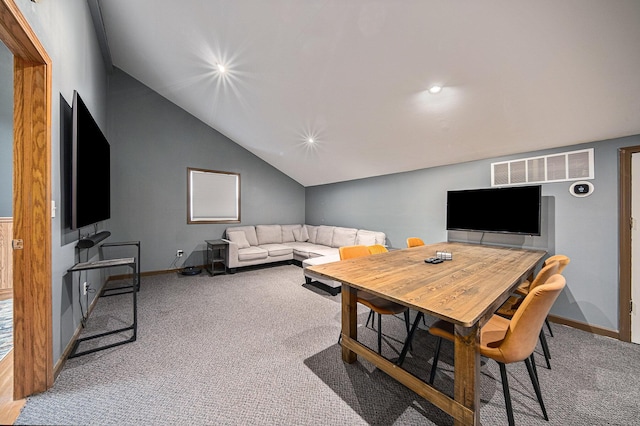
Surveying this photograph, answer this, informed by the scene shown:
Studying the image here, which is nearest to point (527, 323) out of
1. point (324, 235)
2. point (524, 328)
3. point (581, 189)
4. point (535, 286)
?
point (524, 328)

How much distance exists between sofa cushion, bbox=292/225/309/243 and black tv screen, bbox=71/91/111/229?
3.85 m

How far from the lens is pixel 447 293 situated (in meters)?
1.39

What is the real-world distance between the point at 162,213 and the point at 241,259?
177cm

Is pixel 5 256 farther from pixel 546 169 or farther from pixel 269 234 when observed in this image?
pixel 546 169

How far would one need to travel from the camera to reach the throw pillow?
6.19 m

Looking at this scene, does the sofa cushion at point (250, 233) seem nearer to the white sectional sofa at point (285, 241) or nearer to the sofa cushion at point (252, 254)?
the white sectional sofa at point (285, 241)

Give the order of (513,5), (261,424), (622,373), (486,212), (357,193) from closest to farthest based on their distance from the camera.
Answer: (261,424) < (513,5) < (622,373) < (486,212) < (357,193)

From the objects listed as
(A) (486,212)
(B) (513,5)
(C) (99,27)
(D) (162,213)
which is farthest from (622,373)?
(C) (99,27)

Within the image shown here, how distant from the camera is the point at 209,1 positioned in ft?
7.69

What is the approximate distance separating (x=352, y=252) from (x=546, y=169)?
2554mm

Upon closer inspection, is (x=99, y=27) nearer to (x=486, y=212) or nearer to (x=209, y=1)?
(x=209, y=1)

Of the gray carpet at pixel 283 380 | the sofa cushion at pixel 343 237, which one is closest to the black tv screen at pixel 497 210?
the gray carpet at pixel 283 380

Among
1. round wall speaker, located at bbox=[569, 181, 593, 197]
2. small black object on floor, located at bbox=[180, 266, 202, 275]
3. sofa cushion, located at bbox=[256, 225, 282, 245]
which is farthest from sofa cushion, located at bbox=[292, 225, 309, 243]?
round wall speaker, located at bbox=[569, 181, 593, 197]

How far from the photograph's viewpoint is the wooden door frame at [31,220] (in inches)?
58.9
